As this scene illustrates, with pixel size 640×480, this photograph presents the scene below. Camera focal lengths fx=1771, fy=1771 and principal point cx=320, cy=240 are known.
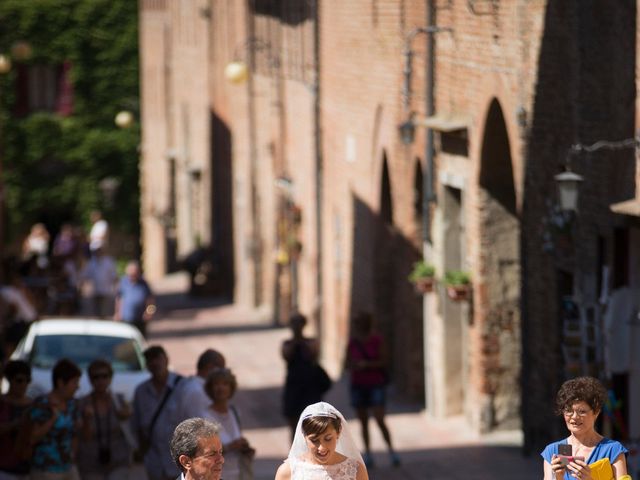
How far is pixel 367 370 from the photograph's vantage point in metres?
17.0

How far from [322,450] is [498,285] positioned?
10532mm

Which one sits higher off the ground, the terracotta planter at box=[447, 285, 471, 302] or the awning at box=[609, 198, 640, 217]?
the awning at box=[609, 198, 640, 217]

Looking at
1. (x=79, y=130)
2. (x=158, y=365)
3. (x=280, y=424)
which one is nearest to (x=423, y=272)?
(x=280, y=424)

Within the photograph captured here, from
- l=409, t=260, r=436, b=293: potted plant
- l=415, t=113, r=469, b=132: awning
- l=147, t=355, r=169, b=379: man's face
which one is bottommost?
l=147, t=355, r=169, b=379: man's face

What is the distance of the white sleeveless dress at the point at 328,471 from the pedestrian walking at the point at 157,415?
386 cm

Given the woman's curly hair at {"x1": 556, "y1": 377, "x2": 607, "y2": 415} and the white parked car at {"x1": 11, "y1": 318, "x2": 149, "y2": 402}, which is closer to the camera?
the woman's curly hair at {"x1": 556, "y1": 377, "x2": 607, "y2": 415}

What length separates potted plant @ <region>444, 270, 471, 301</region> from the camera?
18.9 metres

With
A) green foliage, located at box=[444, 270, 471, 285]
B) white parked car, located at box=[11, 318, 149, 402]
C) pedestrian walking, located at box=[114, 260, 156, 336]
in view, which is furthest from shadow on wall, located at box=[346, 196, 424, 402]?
white parked car, located at box=[11, 318, 149, 402]

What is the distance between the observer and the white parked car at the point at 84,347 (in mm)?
18031

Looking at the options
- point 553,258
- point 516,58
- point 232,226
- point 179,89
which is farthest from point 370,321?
point 179,89

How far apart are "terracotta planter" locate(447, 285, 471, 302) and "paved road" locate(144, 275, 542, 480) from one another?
146cm

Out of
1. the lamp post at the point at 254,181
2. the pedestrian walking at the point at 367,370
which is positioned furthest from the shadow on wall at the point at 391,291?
the lamp post at the point at 254,181

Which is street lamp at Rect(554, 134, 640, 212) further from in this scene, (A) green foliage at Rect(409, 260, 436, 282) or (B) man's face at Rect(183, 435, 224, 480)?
(B) man's face at Rect(183, 435, 224, 480)

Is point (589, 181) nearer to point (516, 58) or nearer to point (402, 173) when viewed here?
point (516, 58)
